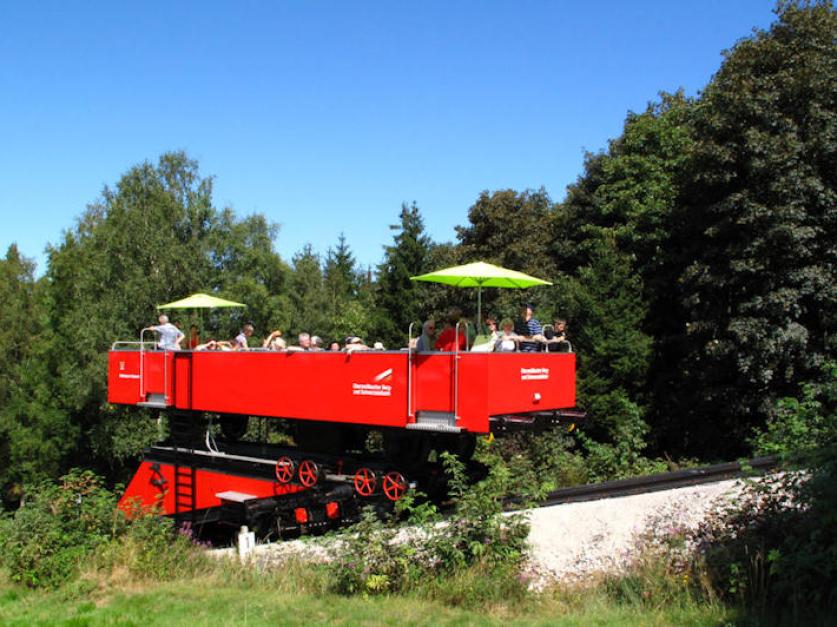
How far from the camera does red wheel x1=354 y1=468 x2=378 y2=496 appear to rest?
441 inches

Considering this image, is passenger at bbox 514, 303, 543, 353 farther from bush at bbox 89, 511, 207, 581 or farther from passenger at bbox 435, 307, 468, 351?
bush at bbox 89, 511, 207, 581

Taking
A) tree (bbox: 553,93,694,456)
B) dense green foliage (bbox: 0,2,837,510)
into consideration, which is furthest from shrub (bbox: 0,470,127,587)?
tree (bbox: 553,93,694,456)

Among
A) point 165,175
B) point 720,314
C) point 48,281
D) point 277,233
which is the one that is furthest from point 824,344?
point 48,281

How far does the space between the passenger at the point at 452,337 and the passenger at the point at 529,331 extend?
1.26 meters

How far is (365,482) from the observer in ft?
37.0

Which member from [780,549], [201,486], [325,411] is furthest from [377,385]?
[780,549]

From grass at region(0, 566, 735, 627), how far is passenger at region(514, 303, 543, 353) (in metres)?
5.36

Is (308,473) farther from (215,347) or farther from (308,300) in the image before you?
(308,300)

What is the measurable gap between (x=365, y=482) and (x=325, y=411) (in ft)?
4.33

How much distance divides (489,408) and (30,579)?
5.64 meters

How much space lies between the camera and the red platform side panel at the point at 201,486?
12969mm

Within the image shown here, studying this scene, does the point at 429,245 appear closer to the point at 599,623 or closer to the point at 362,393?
the point at 362,393

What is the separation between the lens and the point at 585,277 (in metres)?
24.4

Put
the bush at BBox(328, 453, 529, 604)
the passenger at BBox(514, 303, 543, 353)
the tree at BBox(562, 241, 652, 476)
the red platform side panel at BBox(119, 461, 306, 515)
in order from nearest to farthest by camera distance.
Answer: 1. the bush at BBox(328, 453, 529, 604)
2. the passenger at BBox(514, 303, 543, 353)
3. the red platform side panel at BBox(119, 461, 306, 515)
4. the tree at BBox(562, 241, 652, 476)
